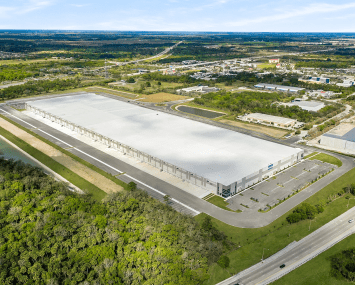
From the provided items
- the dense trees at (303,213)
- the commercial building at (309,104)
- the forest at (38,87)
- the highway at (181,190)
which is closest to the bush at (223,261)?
the highway at (181,190)

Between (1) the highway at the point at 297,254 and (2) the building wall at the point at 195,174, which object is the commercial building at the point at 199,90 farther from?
(1) the highway at the point at 297,254

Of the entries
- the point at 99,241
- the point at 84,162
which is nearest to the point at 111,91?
the point at 84,162

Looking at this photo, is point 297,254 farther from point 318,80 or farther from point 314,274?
point 318,80

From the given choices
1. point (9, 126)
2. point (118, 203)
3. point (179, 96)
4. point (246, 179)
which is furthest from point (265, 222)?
point (179, 96)

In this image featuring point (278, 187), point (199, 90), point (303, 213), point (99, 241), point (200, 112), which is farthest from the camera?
point (199, 90)

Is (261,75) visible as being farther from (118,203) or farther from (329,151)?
(118,203)

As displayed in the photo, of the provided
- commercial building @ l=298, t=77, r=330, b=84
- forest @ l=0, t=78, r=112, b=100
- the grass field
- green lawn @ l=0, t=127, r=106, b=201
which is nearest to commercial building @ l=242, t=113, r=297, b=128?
the grass field
